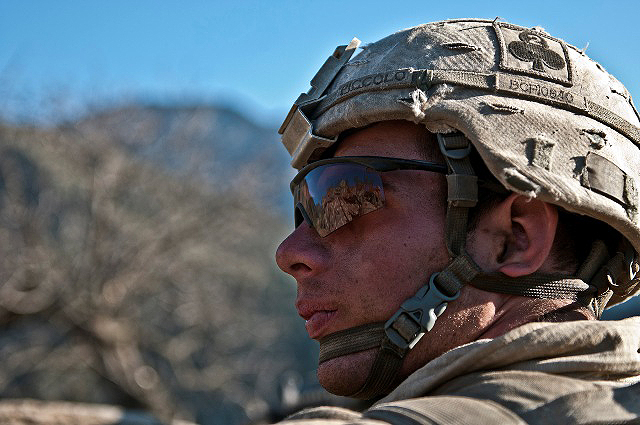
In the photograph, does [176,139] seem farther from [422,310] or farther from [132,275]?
[422,310]

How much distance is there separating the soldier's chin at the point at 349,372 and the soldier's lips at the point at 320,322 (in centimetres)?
9

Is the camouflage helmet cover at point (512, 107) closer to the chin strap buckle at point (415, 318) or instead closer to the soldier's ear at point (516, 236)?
the soldier's ear at point (516, 236)

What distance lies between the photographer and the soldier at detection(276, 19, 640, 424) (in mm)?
2334

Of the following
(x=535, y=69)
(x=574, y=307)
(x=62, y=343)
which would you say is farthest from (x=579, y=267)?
(x=62, y=343)

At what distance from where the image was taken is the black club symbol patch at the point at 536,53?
A: 2.59 meters

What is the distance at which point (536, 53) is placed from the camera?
2.62 m

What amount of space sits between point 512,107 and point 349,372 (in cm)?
89

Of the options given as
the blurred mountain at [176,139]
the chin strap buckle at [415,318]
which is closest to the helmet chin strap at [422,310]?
the chin strap buckle at [415,318]

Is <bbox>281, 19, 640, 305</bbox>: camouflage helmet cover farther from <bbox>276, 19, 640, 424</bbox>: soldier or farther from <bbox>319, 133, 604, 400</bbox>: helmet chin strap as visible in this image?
<bbox>319, 133, 604, 400</bbox>: helmet chin strap

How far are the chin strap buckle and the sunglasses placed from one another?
0.97ft

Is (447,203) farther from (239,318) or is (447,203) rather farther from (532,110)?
(239,318)

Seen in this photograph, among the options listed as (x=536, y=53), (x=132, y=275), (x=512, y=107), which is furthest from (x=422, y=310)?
(x=132, y=275)

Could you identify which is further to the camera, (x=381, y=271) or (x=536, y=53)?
(x=536, y=53)

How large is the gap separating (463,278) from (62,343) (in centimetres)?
1668
